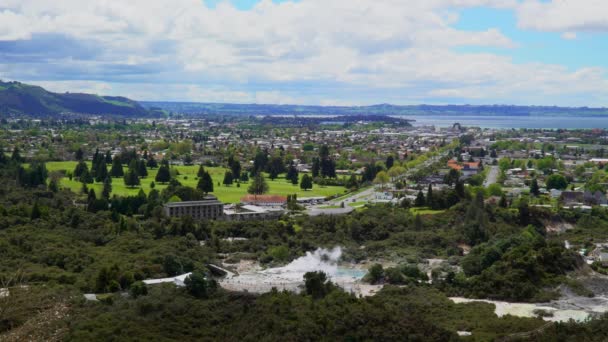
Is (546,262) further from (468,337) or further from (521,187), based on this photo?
(521,187)

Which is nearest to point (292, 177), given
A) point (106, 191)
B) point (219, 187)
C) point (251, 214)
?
point (219, 187)

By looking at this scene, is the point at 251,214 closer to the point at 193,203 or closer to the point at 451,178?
the point at 193,203

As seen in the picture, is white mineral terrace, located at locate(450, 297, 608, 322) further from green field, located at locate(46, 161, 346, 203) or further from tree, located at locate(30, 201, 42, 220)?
green field, located at locate(46, 161, 346, 203)

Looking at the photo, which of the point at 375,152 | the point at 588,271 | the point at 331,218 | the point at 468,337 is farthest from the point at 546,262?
the point at 375,152

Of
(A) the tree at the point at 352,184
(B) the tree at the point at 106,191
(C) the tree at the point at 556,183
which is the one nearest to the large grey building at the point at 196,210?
(B) the tree at the point at 106,191

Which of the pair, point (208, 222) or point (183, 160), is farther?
point (183, 160)

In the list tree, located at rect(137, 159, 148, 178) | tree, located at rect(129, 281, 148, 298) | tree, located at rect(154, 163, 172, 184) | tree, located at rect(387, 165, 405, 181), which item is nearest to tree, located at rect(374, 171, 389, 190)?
tree, located at rect(387, 165, 405, 181)
